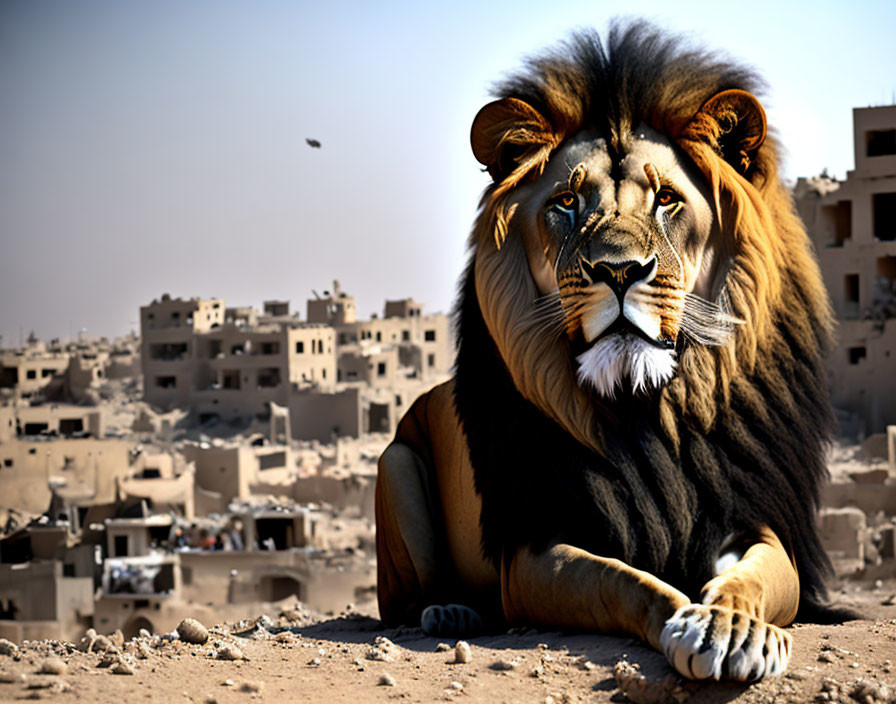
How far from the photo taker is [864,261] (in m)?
25.8

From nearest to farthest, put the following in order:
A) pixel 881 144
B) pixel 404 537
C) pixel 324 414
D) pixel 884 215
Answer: pixel 404 537 < pixel 881 144 < pixel 884 215 < pixel 324 414

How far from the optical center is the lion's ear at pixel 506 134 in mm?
3867

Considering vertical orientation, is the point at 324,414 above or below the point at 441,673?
below

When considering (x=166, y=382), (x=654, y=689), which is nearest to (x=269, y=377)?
(x=166, y=382)

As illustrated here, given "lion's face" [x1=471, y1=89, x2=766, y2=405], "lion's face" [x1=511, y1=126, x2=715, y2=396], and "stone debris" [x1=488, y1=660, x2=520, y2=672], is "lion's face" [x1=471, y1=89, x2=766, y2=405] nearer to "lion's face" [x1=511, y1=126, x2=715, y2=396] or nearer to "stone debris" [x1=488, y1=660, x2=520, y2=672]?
"lion's face" [x1=511, y1=126, x2=715, y2=396]

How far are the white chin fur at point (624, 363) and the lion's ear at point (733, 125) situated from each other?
687 mm

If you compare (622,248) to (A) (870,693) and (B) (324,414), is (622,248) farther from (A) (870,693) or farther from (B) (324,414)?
(B) (324,414)

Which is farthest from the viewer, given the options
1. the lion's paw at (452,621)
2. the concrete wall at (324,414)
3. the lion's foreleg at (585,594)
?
the concrete wall at (324,414)

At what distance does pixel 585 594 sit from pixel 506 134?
145cm

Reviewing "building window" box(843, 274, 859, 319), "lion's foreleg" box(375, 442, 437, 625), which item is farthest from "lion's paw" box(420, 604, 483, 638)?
"building window" box(843, 274, 859, 319)

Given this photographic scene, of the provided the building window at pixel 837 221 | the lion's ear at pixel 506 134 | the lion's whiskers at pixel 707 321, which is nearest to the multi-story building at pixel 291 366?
the building window at pixel 837 221

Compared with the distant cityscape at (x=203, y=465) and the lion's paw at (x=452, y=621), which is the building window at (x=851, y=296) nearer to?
the distant cityscape at (x=203, y=465)

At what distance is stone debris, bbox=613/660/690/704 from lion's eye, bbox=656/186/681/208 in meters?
1.37

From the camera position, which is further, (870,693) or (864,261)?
(864,261)
